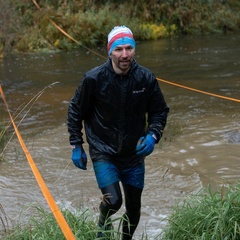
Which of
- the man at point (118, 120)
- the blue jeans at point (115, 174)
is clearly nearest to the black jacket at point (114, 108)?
the man at point (118, 120)

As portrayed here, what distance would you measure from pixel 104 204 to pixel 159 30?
20.4 meters

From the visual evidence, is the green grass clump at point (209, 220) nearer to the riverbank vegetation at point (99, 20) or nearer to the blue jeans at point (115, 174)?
the blue jeans at point (115, 174)

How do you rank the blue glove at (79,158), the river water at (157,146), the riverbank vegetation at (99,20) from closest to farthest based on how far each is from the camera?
the blue glove at (79,158)
the river water at (157,146)
the riverbank vegetation at (99,20)

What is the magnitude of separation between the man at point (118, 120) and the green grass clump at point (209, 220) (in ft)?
1.20

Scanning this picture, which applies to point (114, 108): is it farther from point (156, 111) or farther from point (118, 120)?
point (156, 111)

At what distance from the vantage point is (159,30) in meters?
23.4

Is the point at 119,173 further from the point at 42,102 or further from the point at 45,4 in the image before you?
the point at 45,4

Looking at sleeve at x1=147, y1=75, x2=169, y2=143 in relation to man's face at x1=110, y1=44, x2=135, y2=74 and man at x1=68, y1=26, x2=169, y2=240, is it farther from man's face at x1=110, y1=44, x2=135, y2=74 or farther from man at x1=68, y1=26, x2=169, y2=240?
man's face at x1=110, y1=44, x2=135, y2=74


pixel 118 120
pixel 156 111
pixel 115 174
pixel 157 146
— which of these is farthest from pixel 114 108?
pixel 157 146

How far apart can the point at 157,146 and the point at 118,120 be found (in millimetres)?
3415

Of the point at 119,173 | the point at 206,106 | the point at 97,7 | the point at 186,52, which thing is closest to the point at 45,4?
the point at 97,7

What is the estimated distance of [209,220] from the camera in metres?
3.48

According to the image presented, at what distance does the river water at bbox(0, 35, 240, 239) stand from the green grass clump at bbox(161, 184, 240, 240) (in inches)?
8.1

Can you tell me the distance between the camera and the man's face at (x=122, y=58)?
11.9ft
